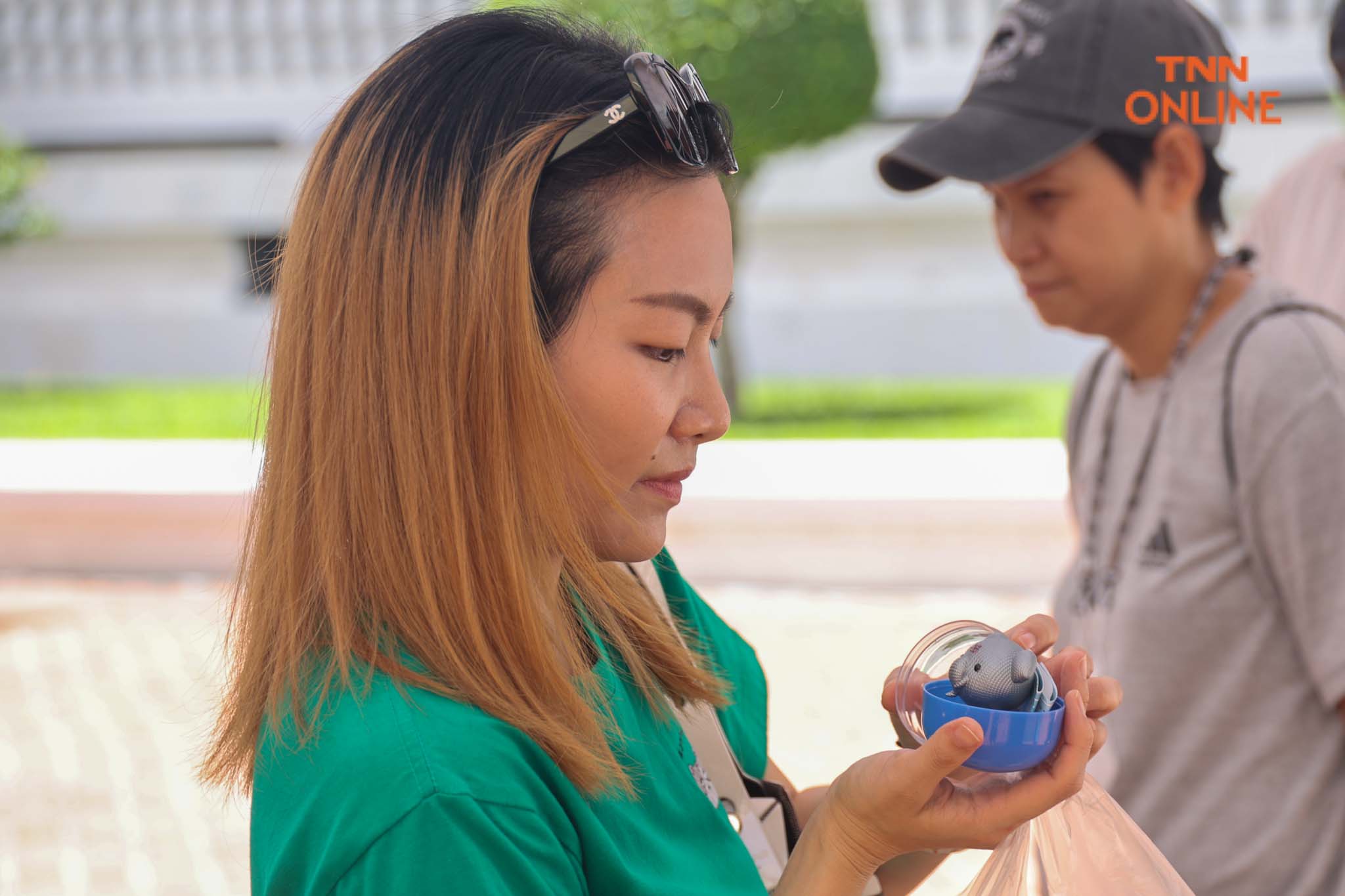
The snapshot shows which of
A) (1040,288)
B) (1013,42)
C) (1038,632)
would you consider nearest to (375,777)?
(1038,632)

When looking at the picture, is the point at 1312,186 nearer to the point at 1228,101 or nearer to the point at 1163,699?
the point at 1228,101

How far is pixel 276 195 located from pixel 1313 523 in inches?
672

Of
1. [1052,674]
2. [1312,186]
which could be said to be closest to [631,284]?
[1052,674]

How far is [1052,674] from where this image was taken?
4.74 ft

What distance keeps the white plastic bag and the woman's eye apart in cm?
62

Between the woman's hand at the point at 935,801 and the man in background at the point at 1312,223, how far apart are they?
155 centimetres

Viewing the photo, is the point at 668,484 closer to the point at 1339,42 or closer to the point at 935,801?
the point at 935,801

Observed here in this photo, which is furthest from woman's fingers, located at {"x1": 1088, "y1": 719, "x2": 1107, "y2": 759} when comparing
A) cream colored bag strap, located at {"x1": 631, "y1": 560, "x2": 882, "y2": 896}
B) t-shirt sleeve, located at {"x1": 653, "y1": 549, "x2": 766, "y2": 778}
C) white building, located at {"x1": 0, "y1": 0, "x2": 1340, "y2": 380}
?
white building, located at {"x1": 0, "y1": 0, "x2": 1340, "y2": 380}

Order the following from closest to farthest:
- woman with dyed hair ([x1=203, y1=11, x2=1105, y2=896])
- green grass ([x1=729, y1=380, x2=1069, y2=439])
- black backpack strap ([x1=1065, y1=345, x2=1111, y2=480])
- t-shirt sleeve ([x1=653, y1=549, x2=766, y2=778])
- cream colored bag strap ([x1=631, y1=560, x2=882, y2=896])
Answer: woman with dyed hair ([x1=203, y1=11, x2=1105, y2=896]), cream colored bag strap ([x1=631, y1=560, x2=882, y2=896]), t-shirt sleeve ([x1=653, y1=549, x2=766, y2=778]), black backpack strap ([x1=1065, y1=345, x2=1111, y2=480]), green grass ([x1=729, y1=380, x2=1069, y2=439])

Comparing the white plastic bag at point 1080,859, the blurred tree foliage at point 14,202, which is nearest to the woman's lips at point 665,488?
the white plastic bag at point 1080,859

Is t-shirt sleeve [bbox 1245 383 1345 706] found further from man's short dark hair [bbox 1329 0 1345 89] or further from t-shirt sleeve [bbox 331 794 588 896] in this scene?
t-shirt sleeve [bbox 331 794 588 896]

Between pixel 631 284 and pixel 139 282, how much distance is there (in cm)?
1941

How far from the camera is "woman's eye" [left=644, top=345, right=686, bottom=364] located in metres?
1.31

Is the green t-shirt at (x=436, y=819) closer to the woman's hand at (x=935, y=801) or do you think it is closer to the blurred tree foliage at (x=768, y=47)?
the woman's hand at (x=935, y=801)
